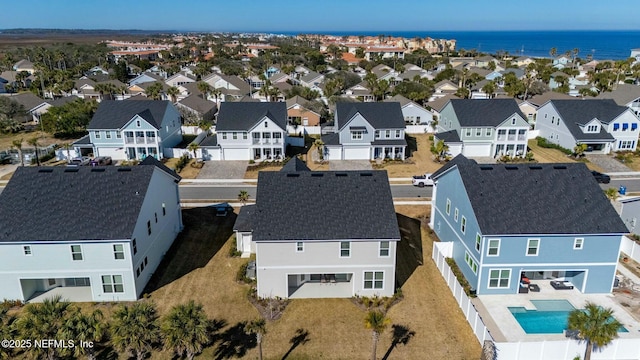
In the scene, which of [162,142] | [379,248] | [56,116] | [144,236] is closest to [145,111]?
[162,142]

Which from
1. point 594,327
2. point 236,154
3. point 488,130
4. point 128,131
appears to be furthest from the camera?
point 488,130

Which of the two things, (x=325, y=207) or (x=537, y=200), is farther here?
(x=537, y=200)

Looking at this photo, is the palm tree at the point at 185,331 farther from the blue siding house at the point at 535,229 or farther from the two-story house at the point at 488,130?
the two-story house at the point at 488,130

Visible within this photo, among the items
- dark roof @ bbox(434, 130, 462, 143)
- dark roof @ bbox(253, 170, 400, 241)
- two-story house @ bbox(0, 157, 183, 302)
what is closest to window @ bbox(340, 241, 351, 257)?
dark roof @ bbox(253, 170, 400, 241)

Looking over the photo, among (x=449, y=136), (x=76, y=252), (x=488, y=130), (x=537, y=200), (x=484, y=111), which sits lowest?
(x=76, y=252)

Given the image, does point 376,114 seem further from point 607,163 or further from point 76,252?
point 76,252

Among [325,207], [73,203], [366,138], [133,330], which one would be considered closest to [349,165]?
[366,138]
